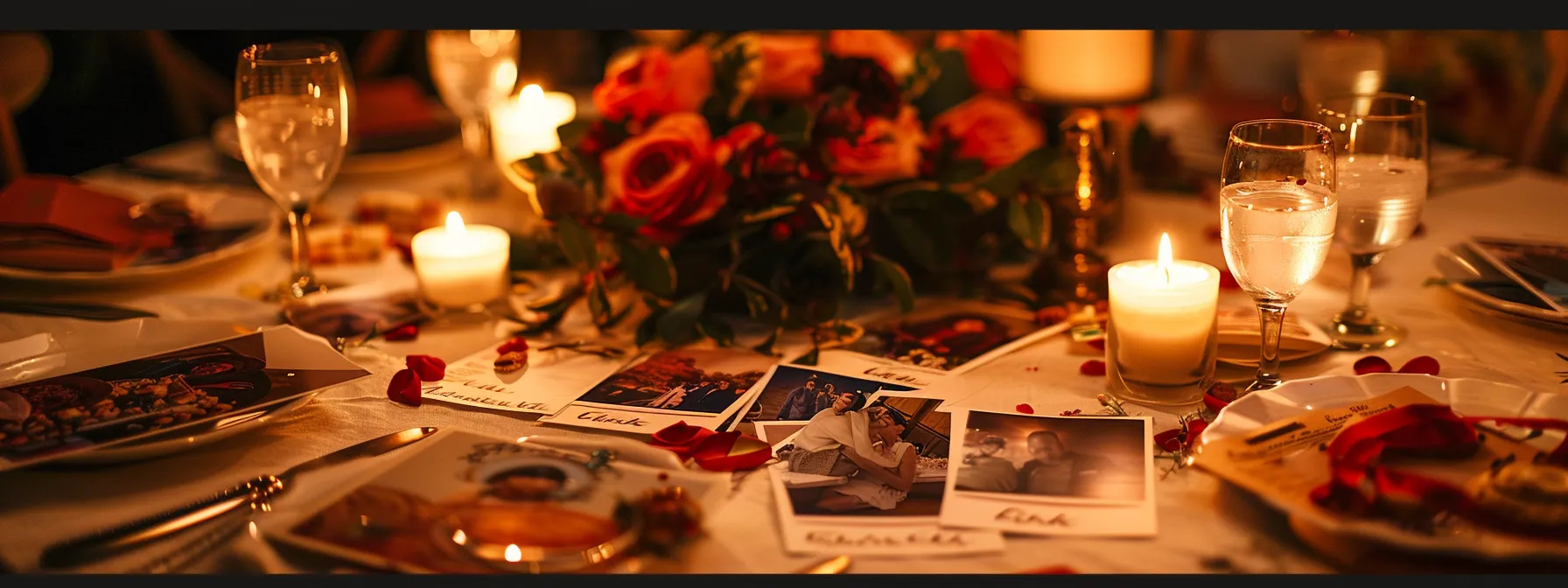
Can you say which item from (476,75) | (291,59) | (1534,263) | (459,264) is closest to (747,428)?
(459,264)

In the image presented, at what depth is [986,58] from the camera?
168 centimetres

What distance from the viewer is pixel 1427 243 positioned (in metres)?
1.57

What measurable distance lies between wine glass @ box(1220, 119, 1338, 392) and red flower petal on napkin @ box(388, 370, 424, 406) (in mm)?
799

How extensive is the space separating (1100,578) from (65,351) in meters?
1.05

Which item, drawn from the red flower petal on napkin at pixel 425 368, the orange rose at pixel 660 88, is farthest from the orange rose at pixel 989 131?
the red flower petal on napkin at pixel 425 368

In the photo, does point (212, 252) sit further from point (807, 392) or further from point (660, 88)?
point (807, 392)

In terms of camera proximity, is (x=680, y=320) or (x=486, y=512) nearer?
(x=486, y=512)

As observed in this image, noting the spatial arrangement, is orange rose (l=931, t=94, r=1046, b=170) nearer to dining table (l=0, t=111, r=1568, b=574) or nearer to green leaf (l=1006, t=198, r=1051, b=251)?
green leaf (l=1006, t=198, r=1051, b=251)

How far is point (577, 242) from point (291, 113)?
381 mm

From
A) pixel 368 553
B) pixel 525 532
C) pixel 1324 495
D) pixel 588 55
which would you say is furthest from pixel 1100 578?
pixel 588 55

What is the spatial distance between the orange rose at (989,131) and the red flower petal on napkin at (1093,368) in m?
0.38

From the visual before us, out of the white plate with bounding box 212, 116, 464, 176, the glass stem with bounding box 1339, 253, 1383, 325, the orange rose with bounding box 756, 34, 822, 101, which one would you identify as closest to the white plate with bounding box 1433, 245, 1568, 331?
the glass stem with bounding box 1339, 253, 1383, 325

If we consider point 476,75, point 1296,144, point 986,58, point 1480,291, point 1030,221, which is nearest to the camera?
point 1296,144

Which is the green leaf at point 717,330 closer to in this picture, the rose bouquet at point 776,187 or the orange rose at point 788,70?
the rose bouquet at point 776,187
